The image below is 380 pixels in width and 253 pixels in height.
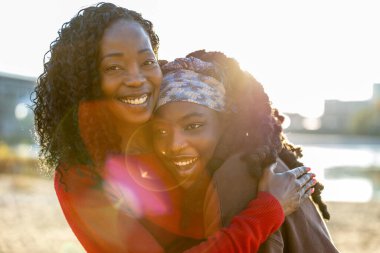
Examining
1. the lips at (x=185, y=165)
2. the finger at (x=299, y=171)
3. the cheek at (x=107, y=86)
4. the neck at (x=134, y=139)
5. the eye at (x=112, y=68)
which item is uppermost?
the eye at (x=112, y=68)

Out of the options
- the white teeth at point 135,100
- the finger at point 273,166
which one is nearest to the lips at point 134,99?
the white teeth at point 135,100

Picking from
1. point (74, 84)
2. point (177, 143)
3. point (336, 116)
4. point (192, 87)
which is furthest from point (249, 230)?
point (336, 116)

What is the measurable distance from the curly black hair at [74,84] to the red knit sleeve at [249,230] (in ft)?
2.71

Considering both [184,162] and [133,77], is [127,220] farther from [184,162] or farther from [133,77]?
[133,77]

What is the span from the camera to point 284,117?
148 inches

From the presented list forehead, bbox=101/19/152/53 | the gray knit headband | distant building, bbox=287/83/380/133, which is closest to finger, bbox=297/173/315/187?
the gray knit headband

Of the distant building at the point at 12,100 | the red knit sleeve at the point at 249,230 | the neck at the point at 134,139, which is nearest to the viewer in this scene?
the red knit sleeve at the point at 249,230

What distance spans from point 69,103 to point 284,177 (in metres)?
1.27

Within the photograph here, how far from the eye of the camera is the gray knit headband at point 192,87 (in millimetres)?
3541

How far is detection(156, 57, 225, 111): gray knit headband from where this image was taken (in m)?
3.54

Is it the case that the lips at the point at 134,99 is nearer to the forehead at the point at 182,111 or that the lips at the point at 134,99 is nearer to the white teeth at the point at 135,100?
the white teeth at the point at 135,100

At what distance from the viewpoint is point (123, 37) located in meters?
3.36

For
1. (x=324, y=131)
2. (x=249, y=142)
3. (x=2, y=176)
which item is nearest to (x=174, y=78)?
(x=249, y=142)

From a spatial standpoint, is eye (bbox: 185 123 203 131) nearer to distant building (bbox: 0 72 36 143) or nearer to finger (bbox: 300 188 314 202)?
finger (bbox: 300 188 314 202)
